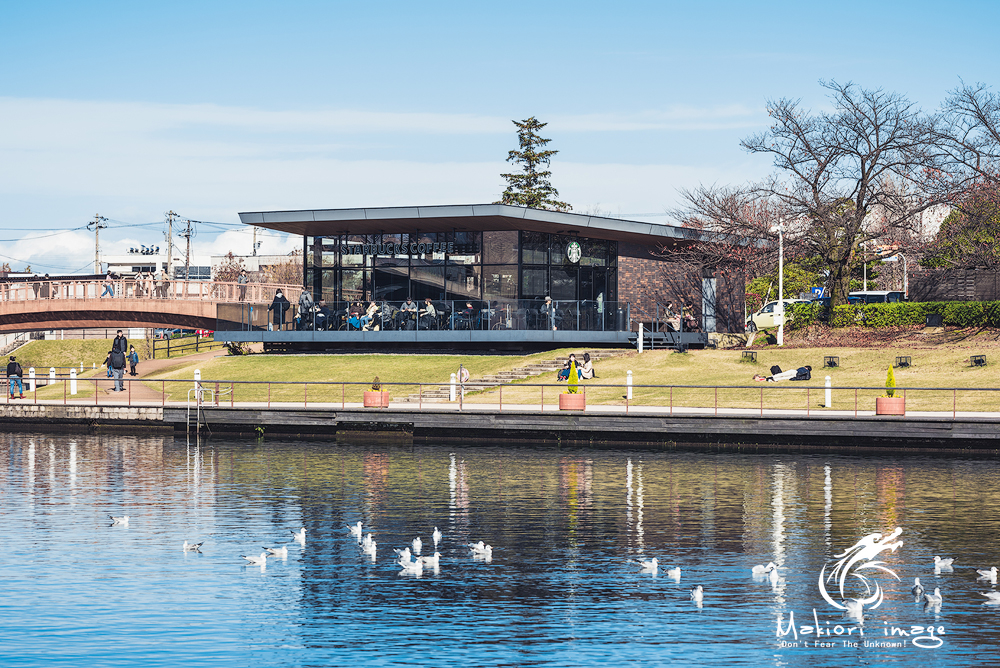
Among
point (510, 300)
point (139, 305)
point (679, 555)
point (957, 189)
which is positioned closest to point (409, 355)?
point (510, 300)

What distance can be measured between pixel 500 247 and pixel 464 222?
7.32 ft

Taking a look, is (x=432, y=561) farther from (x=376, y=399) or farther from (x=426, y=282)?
(x=426, y=282)

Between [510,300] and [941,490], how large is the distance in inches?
1046

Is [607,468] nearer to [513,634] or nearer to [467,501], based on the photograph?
[467,501]

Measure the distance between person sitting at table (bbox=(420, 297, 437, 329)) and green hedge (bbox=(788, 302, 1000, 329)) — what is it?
16.9 meters

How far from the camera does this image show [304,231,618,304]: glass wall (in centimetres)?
5172

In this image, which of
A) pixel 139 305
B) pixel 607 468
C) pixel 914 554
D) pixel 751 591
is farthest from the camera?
pixel 139 305

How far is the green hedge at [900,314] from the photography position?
4650 centimetres

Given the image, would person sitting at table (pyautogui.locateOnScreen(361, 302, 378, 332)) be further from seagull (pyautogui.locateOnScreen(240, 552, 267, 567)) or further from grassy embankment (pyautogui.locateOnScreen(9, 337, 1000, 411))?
seagull (pyautogui.locateOnScreen(240, 552, 267, 567))

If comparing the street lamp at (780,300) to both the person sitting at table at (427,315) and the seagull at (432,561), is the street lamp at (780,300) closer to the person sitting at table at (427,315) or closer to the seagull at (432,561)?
the person sitting at table at (427,315)

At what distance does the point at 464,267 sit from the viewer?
52.4 m

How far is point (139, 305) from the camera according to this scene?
64312mm

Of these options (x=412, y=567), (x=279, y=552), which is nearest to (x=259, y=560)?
(x=279, y=552)

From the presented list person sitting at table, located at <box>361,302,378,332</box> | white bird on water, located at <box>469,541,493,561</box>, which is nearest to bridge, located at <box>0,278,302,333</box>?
person sitting at table, located at <box>361,302,378,332</box>
